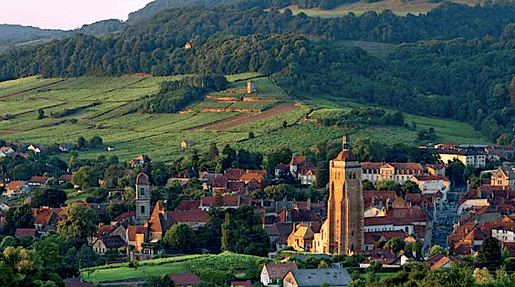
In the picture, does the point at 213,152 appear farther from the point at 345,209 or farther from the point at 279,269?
the point at 279,269

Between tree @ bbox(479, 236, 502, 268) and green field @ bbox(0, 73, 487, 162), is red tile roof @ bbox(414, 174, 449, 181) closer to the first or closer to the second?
green field @ bbox(0, 73, 487, 162)

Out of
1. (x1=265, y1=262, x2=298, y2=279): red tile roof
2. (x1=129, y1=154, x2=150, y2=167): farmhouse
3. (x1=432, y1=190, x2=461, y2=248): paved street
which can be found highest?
(x1=265, y1=262, x2=298, y2=279): red tile roof

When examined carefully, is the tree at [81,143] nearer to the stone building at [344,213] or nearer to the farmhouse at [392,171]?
the farmhouse at [392,171]

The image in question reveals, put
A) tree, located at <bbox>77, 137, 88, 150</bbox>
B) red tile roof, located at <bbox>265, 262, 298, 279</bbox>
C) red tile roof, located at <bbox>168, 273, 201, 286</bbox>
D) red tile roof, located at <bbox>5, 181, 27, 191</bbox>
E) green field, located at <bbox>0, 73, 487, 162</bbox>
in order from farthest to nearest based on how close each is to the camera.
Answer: tree, located at <bbox>77, 137, 88, 150</bbox>, green field, located at <bbox>0, 73, 487, 162</bbox>, red tile roof, located at <bbox>5, 181, 27, 191</bbox>, red tile roof, located at <bbox>265, 262, 298, 279</bbox>, red tile roof, located at <bbox>168, 273, 201, 286</bbox>

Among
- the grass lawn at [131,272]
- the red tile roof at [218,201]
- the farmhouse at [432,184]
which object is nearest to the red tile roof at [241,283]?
the grass lawn at [131,272]

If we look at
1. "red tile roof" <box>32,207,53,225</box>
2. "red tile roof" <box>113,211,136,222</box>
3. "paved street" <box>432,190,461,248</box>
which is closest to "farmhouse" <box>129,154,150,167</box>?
"red tile roof" <box>32,207,53,225</box>

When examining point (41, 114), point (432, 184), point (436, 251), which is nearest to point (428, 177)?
point (432, 184)
